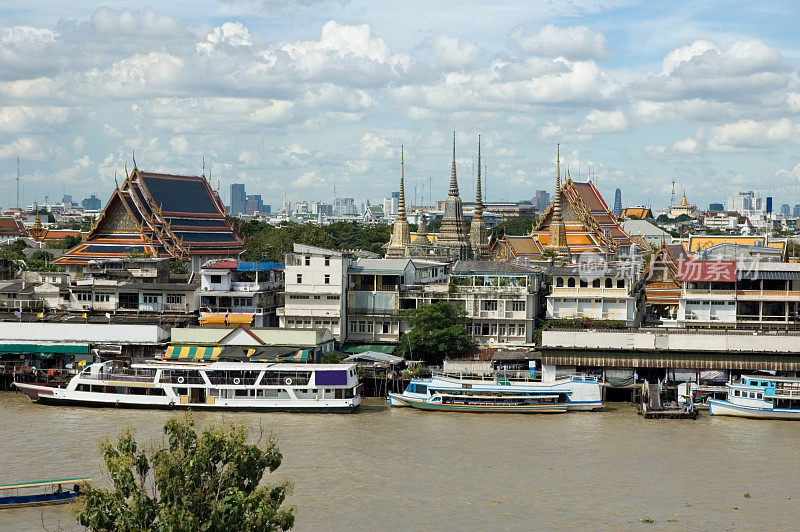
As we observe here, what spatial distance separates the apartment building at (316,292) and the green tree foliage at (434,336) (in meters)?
3.50

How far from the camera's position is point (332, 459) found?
33.6m

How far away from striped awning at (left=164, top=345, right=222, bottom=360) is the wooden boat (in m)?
16.9

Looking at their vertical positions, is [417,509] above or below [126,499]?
below

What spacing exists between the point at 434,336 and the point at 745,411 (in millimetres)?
13343

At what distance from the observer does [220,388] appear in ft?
138

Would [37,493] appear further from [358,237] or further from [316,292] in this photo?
[358,237]

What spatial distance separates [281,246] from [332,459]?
45725mm

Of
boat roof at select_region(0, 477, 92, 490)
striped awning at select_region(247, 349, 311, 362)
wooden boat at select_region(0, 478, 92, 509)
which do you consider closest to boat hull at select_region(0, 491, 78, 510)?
wooden boat at select_region(0, 478, 92, 509)

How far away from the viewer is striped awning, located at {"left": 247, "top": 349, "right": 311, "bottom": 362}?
4488 centimetres

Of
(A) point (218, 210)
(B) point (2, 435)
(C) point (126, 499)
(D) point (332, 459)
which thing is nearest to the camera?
(C) point (126, 499)

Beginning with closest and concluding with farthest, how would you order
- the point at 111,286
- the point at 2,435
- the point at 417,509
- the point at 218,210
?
1. the point at 417,509
2. the point at 2,435
3. the point at 111,286
4. the point at 218,210

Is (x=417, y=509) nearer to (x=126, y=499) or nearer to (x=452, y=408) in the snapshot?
(x=126, y=499)

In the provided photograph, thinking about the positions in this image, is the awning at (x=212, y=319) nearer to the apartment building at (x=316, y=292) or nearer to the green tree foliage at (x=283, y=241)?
the apartment building at (x=316, y=292)

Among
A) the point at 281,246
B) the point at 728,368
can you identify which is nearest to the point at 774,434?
the point at 728,368
